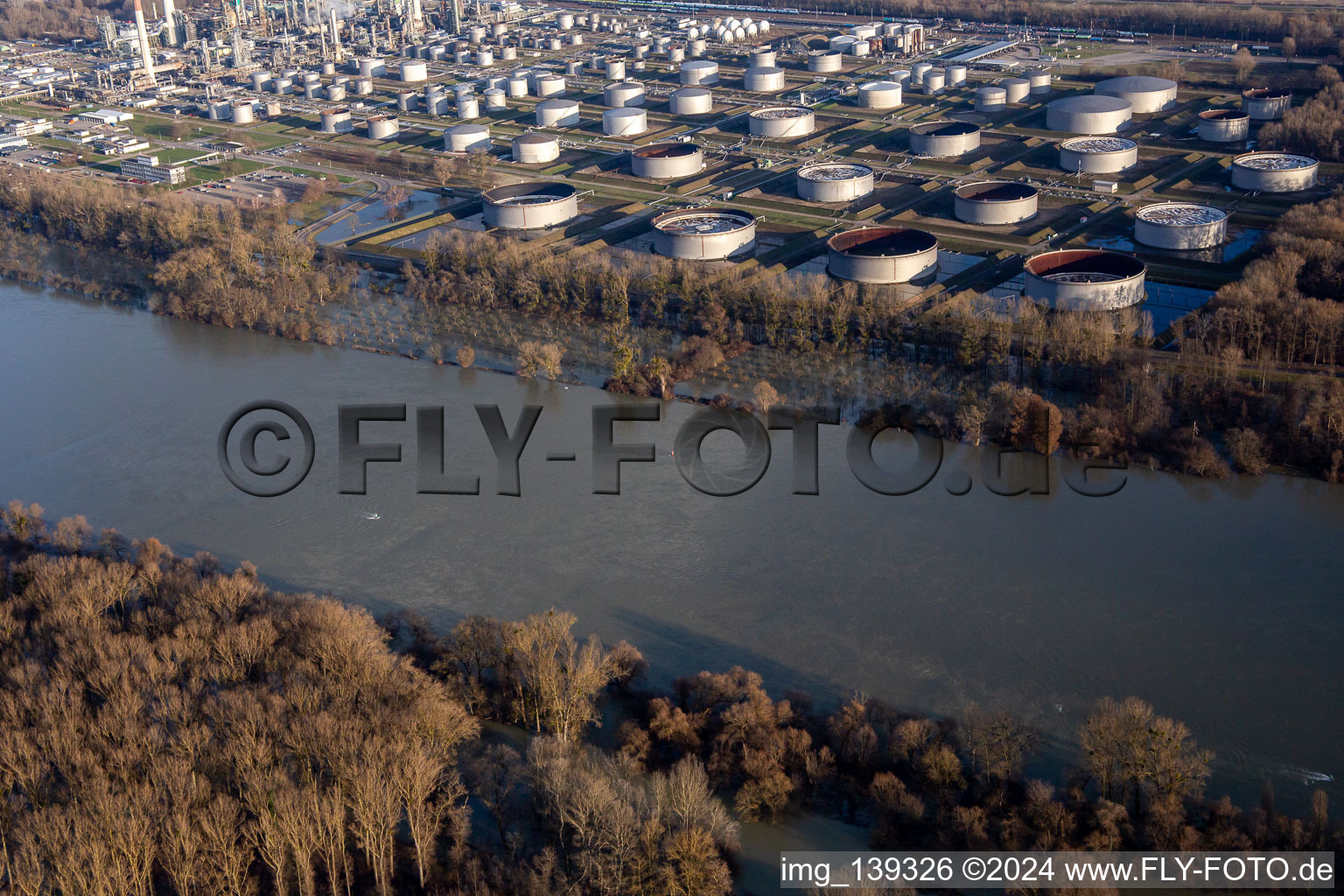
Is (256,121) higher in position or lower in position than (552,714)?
higher

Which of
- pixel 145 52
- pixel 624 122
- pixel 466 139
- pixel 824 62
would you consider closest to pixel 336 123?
pixel 466 139

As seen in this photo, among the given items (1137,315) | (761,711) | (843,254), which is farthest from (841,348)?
(761,711)

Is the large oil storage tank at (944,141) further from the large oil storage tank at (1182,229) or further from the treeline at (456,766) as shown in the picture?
the treeline at (456,766)

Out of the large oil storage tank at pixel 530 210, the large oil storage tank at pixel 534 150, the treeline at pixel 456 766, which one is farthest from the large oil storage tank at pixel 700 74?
the treeline at pixel 456 766

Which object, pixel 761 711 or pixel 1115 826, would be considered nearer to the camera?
pixel 1115 826

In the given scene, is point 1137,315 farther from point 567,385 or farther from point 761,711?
point 761,711
